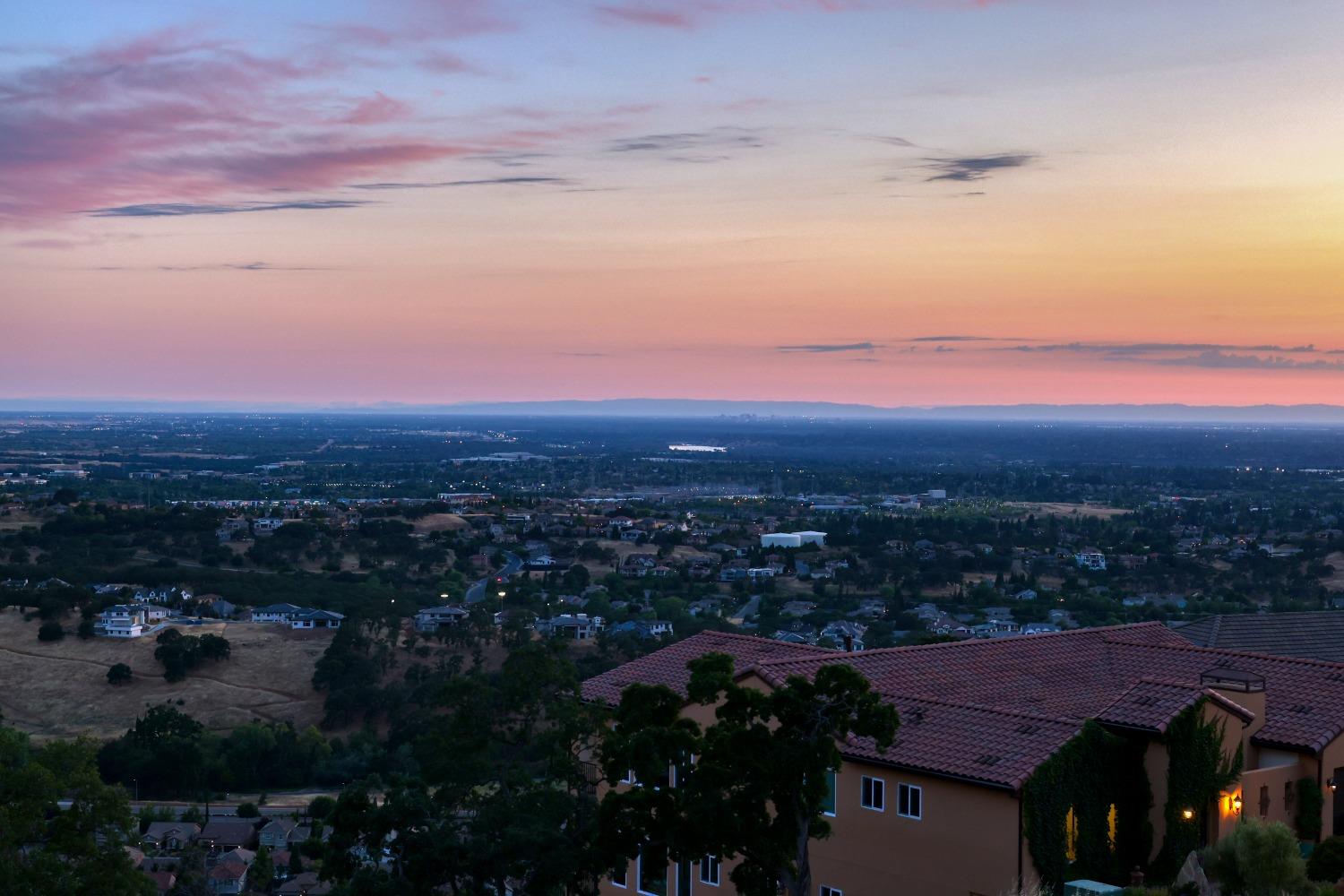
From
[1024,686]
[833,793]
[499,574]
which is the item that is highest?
[1024,686]

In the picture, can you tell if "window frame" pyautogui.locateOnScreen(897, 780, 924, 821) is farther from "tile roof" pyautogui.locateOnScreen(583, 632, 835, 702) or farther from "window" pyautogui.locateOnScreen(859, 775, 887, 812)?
A: "tile roof" pyautogui.locateOnScreen(583, 632, 835, 702)

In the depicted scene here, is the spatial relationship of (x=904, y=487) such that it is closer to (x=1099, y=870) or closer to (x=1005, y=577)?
(x=1005, y=577)

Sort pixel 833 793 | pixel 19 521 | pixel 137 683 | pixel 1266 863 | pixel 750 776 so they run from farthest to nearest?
pixel 19 521 → pixel 137 683 → pixel 833 793 → pixel 750 776 → pixel 1266 863

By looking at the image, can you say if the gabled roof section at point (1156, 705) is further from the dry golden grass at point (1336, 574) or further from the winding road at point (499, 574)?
the dry golden grass at point (1336, 574)

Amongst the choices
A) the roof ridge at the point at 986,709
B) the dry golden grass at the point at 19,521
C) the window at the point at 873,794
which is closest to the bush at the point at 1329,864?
the roof ridge at the point at 986,709

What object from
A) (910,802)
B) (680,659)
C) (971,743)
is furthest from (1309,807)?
(680,659)

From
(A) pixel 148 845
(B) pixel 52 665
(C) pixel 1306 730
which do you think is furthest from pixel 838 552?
(C) pixel 1306 730

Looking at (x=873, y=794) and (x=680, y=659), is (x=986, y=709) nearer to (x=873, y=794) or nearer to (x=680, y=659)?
(x=873, y=794)
